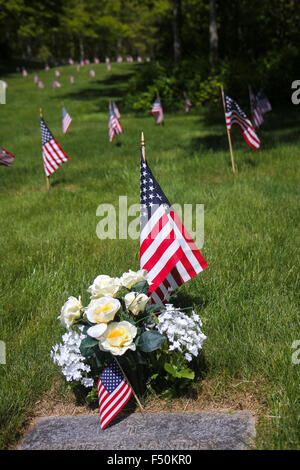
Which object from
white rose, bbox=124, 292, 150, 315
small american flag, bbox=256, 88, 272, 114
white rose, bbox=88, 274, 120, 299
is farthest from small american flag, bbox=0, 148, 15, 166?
small american flag, bbox=256, 88, 272, 114

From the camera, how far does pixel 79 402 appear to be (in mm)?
3107

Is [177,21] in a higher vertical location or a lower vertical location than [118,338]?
higher

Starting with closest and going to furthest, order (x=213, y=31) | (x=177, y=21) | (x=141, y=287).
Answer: (x=141, y=287), (x=213, y=31), (x=177, y=21)

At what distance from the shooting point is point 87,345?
285 cm

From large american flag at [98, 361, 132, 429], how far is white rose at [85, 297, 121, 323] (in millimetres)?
375

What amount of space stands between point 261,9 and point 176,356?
30.3 m

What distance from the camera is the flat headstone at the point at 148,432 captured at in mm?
→ 2549

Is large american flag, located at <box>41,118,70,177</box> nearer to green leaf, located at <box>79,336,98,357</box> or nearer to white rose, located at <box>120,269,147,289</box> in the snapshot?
white rose, located at <box>120,269,147,289</box>

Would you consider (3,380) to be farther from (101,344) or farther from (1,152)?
(1,152)

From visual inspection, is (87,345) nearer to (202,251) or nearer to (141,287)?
(141,287)

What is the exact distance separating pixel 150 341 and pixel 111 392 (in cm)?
41

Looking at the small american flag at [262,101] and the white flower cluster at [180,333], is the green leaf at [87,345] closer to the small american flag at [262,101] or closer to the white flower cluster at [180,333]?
the white flower cluster at [180,333]

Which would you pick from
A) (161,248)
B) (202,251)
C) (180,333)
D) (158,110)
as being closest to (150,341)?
(180,333)

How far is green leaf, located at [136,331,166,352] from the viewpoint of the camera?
113 inches
